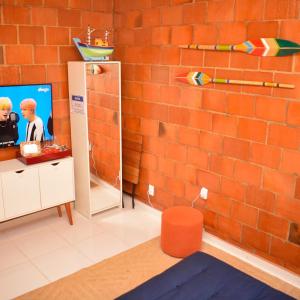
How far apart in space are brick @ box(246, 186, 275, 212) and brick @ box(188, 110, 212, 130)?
656 millimetres

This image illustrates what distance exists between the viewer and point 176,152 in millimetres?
3557

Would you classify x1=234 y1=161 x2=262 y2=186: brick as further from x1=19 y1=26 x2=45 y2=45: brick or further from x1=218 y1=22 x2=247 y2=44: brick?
x1=19 y1=26 x2=45 y2=45: brick

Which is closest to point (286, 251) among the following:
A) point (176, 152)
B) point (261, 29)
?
point (176, 152)

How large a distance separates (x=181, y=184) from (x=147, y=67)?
4.05ft

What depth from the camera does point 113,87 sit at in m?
3.77

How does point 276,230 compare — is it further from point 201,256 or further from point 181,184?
point 181,184

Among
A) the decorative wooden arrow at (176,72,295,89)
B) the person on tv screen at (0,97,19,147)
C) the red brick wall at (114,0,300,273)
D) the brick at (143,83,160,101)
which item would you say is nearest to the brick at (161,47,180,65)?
the red brick wall at (114,0,300,273)

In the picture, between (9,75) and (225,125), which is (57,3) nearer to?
(9,75)

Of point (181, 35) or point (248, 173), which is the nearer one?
point (248, 173)

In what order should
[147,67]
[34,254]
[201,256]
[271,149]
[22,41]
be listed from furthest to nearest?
1. [147,67]
2. [22,41]
3. [34,254]
4. [271,149]
5. [201,256]

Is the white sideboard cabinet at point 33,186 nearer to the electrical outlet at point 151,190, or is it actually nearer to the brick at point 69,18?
the electrical outlet at point 151,190

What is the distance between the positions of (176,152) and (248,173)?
0.82 metres

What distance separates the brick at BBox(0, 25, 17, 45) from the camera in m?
3.28

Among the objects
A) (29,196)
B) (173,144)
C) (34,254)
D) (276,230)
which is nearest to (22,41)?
(29,196)
